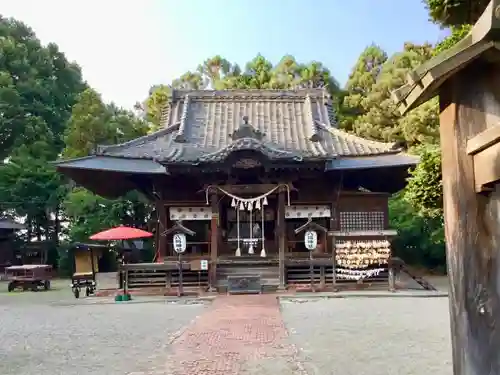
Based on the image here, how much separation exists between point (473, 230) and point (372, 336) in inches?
204

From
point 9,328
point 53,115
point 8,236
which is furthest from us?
point 53,115

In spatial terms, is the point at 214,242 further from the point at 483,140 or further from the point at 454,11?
the point at 483,140

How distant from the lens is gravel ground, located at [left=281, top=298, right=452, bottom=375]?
19.3ft

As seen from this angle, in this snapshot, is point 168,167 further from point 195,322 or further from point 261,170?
point 195,322

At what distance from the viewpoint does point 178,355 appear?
6617mm

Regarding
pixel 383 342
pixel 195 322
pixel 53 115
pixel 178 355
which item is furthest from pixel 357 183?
pixel 53 115

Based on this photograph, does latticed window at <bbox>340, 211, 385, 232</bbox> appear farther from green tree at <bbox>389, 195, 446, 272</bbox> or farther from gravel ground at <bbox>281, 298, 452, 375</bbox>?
green tree at <bbox>389, 195, 446, 272</bbox>

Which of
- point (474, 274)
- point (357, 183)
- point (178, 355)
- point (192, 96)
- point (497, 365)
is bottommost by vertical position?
point (178, 355)

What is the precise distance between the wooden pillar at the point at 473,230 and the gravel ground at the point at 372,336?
2673 mm

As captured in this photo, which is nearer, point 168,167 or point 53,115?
point 168,167

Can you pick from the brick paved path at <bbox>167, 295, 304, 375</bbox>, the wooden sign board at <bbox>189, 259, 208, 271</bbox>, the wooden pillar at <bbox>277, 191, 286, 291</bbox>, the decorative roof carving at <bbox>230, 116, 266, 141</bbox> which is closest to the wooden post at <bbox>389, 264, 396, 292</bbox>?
the wooden pillar at <bbox>277, 191, 286, 291</bbox>

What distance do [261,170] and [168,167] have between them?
2.81 m

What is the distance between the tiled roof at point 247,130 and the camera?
53.8ft

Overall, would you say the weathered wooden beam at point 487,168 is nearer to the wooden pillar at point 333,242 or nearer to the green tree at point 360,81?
the wooden pillar at point 333,242
